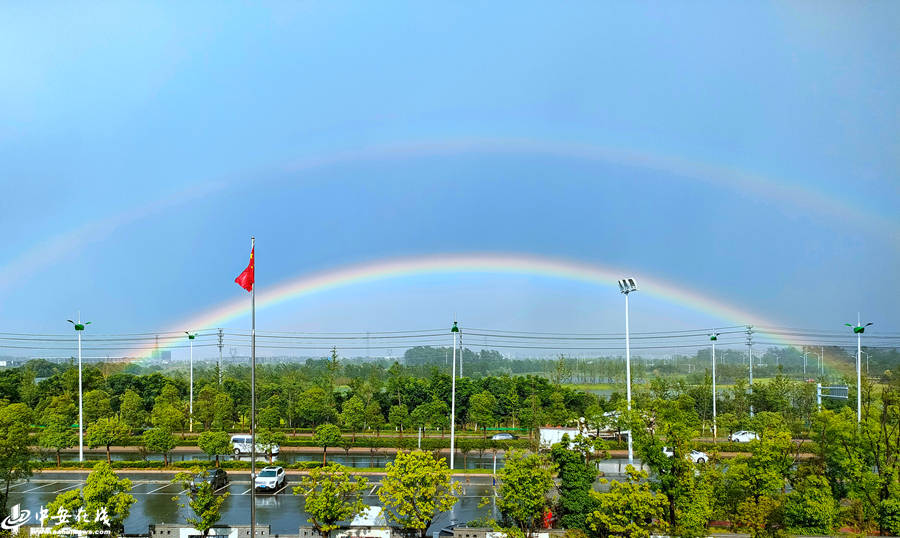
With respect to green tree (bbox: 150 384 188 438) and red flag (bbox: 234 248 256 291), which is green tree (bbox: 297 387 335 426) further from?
red flag (bbox: 234 248 256 291)

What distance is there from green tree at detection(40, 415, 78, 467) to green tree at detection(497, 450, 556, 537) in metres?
24.2

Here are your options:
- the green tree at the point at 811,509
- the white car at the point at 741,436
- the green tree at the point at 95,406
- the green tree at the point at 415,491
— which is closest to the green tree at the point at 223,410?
the green tree at the point at 95,406

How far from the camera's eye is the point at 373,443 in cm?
3341

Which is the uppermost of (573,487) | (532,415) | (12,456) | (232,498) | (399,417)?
(12,456)

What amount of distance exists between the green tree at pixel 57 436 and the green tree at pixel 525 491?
79.3 feet

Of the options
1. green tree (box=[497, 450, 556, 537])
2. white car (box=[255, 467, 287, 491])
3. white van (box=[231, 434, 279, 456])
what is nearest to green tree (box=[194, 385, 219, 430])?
white van (box=[231, 434, 279, 456])

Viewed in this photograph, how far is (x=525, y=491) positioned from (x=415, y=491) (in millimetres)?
3153

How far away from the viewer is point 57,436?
2842 cm

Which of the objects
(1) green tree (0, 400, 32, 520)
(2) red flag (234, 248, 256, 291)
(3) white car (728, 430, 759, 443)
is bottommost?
(3) white car (728, 430, 759, 443)

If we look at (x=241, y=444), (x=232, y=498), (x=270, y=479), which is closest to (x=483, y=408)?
(x=241, y=444)

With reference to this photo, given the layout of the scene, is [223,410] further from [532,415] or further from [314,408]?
[532,415]

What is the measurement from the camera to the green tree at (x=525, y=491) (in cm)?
1622

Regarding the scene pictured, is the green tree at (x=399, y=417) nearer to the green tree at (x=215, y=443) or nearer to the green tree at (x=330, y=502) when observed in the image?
the green tree at (x=215, y=443)

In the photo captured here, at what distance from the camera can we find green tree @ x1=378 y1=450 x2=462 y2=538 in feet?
52.6
